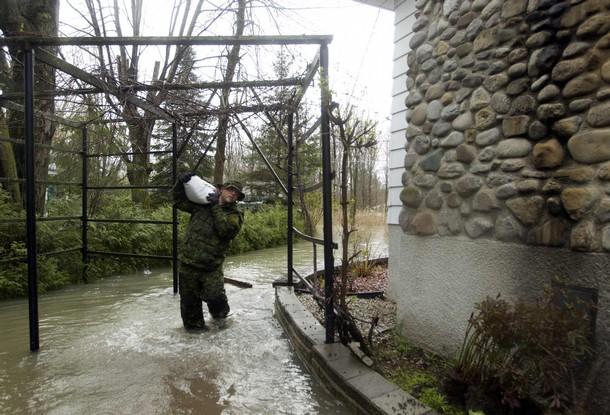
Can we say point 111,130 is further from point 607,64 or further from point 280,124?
point 607,64

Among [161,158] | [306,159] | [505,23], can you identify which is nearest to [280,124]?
[505,23]

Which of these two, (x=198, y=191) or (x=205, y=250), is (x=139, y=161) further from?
(x=205, y=250)

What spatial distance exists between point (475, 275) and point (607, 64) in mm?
1525

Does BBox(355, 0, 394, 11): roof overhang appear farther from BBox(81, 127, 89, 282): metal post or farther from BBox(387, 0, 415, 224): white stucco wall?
BBox(81, 127, 89, 282): metal post

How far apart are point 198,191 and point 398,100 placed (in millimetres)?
2974

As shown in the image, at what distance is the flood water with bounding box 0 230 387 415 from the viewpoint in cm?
273

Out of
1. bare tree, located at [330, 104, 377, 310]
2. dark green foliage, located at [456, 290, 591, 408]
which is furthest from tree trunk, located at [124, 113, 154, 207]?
dark green foliage, located at [456, 290, 591, 408]

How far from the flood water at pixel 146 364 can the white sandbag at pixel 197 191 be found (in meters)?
1.41

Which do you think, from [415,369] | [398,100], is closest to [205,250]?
[415,369]

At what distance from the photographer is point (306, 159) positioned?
47.6 ft

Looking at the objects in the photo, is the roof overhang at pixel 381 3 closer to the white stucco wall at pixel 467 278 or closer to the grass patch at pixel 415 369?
the white stucco wall at pixel 467 278

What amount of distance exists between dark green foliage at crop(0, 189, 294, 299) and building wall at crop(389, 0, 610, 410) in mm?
5254

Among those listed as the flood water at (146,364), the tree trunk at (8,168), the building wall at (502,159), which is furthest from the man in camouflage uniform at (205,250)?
the tree trunk at (8,168)

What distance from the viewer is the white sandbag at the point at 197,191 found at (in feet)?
13.9
